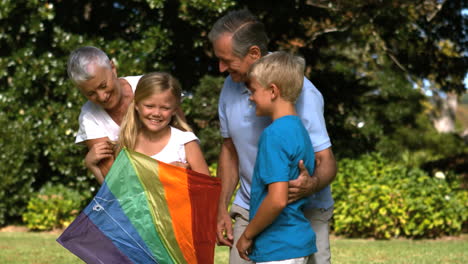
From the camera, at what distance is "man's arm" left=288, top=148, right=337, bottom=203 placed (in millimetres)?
2760

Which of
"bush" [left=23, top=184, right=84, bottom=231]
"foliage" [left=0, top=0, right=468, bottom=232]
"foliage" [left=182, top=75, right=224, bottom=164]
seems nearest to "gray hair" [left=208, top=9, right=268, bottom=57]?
"foliage" [left=0, top=0, right=468, bottom=232]

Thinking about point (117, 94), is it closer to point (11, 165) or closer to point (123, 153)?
point (123, 153)

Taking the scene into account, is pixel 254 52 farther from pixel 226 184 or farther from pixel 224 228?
pixel 224 228

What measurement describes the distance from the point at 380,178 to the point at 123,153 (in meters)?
6.70

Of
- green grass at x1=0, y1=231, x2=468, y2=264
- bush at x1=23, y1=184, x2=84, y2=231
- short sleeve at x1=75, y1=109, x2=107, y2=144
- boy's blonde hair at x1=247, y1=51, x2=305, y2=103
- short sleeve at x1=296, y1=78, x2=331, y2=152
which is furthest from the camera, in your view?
bush at x1=23, y1=184, x2=84, y2=231

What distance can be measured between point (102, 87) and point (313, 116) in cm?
113

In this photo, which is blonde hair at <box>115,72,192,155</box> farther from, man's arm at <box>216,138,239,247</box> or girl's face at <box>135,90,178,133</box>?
man's arm at <box>216,138,239,247</box>

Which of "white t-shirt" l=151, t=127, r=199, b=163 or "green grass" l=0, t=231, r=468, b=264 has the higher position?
"white t-shirt" l=151, t=127, r=199, b=163

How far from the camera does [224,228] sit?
3.45 m

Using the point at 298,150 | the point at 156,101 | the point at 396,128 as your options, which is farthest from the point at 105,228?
the point at 396,128

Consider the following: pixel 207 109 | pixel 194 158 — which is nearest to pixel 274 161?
pixel 194 158

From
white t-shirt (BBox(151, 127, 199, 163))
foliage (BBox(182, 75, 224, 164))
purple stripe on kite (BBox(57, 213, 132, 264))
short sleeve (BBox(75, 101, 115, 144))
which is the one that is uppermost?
short sleeve (BBox(75, 101, 115, 144))

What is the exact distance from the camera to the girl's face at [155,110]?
11.1ft

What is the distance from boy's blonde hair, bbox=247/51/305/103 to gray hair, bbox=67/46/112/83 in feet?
3.18
